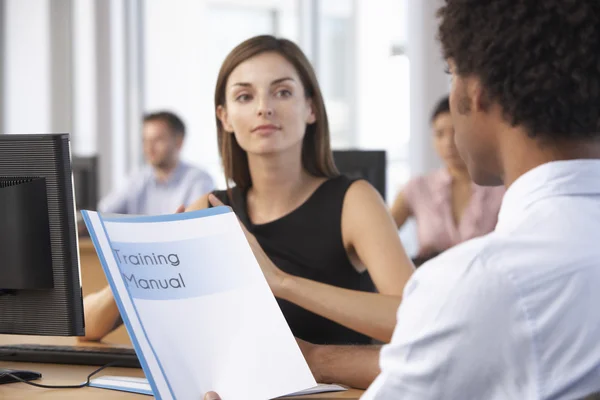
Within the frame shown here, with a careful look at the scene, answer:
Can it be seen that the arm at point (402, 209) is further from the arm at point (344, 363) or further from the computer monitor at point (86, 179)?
the arm at point (344, 363)

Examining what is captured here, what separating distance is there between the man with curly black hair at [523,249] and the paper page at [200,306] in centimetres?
47

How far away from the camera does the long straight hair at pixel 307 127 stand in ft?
6.80

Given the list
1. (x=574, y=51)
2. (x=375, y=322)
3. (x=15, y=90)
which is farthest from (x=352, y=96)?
(x=574, y=51)

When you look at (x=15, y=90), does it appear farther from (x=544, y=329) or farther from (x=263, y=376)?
(x=544, y=329)

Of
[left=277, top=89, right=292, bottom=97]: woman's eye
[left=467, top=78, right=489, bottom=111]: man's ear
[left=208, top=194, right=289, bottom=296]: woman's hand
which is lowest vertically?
[left=208, top=194, right=289, bottom=296]: woman's hand

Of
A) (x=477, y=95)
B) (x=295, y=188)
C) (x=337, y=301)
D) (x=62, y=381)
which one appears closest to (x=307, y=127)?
(x=295, y=188)

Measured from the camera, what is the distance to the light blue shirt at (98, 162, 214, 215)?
16.9ft

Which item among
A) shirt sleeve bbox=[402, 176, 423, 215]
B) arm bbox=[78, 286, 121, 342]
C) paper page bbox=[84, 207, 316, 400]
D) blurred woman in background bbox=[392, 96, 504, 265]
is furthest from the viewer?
shirt sleeve bbox=[402, 176, 423, 215]

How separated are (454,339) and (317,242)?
4.00 ft

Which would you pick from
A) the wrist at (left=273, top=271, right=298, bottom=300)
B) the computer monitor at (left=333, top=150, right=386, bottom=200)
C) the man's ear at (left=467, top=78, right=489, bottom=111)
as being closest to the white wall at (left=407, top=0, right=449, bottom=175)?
the computer monitor at (left=333, top=150, right=386, bottom=200)

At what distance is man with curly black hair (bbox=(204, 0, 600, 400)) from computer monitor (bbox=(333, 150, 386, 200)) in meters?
2.22

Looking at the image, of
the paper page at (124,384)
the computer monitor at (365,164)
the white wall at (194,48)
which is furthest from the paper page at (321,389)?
the white wall at (194,48)

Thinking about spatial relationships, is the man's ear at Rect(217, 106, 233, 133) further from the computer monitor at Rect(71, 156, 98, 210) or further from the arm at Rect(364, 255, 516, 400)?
the computer monitor at Rect(71, 156, 98, 210)

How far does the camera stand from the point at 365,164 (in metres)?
3.18
